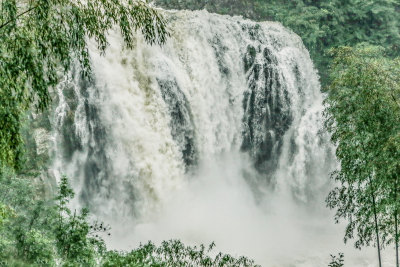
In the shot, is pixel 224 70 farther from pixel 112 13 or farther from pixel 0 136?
pixel 0 136

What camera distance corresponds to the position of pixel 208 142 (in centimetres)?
1580

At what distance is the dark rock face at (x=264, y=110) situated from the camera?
55.1ft

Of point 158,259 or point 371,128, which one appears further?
point 158,259

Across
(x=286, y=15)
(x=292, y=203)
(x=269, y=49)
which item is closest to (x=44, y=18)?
(x=269, y=49)

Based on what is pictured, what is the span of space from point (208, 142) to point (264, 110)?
2850mm

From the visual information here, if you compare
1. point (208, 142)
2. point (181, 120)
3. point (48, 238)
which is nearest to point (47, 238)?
point (48, 238)

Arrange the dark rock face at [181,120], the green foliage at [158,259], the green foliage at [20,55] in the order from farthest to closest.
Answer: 1. the dark rock face at [181,120]
2. the green foliage at [158,259]
3. the green foliage at [20,55]

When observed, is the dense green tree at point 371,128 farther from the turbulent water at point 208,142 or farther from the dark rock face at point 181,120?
the dark rock face at point 181,120

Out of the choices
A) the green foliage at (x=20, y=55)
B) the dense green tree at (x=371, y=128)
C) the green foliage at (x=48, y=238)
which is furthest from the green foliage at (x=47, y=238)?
the dense green tree at (x=371, y=128)

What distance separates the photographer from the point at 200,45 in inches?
625

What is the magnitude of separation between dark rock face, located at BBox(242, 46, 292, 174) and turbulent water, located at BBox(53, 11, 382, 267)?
1.7 inches

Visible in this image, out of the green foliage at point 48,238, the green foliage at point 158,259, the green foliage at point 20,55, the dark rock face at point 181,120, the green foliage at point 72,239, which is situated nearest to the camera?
the green foliage at point 20,55

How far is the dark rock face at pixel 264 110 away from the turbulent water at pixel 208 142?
0.04m

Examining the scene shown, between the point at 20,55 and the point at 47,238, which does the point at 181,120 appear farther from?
the point at 20,55
